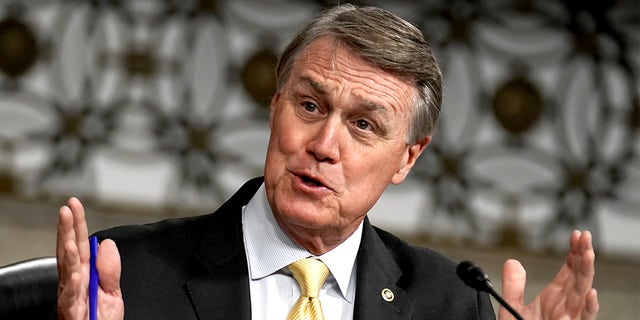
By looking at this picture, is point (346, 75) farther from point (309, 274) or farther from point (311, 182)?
point (309, 274)

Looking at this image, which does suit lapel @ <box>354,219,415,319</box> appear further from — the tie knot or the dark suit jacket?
the tie knot

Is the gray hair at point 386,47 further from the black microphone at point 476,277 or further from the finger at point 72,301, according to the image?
the finger at point 72,301

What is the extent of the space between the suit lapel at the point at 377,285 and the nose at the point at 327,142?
1.09 ft

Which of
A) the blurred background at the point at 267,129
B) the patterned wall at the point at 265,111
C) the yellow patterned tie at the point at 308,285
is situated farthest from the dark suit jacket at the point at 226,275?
the blurred background at the point at 267,129

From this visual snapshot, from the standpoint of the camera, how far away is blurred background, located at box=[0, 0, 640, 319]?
5.59 m

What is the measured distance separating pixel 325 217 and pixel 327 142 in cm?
17

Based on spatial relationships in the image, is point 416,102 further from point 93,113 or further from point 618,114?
point 618,114

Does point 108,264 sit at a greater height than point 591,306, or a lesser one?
greater

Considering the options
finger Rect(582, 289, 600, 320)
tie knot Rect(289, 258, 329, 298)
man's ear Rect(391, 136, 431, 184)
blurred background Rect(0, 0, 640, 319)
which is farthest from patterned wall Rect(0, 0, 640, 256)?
finger Rect(582, 289, 600, 320)

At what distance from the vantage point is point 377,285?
3.29m

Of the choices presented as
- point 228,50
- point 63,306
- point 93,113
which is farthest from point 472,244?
point 63,306

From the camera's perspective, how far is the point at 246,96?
586 centimetres

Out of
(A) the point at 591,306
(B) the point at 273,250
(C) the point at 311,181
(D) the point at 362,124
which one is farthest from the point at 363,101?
(A) the point at 591,306

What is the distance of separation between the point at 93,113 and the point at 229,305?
2662mm
